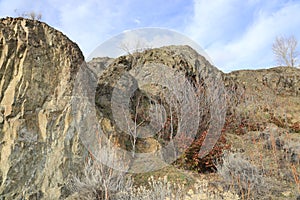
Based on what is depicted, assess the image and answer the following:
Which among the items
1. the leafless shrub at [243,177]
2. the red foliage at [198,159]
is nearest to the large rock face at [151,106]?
the red foliage at [198,159]

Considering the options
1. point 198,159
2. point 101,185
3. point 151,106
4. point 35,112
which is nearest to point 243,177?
point 198,159

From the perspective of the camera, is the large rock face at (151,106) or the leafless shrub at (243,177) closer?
the leafless shrub at (243,177)

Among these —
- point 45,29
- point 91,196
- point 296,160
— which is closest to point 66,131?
point 91,196

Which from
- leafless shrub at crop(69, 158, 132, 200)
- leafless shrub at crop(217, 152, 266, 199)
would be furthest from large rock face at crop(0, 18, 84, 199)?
leafless shrub at crop(217, 152, 266, 199)

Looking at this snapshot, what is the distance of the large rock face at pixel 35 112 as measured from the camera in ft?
13.4

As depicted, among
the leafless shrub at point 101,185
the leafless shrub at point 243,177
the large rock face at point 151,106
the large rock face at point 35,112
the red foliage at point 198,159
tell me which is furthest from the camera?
the large rock face at point 151,106

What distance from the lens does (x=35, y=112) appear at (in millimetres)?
4375

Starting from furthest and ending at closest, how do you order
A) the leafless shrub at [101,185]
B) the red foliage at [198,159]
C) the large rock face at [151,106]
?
the large rock face at [151,106]
the red foliage at [198,159]
the leafless shrub at [101,185]

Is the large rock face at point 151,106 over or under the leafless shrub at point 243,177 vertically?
over

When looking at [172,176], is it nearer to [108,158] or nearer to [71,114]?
[108,158]

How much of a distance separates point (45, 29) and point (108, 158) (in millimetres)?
2539

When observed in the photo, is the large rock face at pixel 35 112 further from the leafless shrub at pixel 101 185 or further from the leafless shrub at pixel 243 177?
the leafless shrub at pixel 243 177

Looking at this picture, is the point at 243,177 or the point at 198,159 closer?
the point at 243,177

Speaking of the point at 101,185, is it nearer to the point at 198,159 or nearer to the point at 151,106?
the point at 198,159
